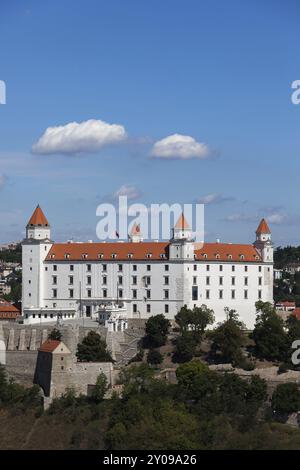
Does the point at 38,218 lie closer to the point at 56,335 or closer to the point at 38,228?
the point at 38,228

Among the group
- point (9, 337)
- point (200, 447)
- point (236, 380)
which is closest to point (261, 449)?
point (200, 447)

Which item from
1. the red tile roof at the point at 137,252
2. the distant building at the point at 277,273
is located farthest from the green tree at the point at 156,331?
the distant building at the point at 277,273

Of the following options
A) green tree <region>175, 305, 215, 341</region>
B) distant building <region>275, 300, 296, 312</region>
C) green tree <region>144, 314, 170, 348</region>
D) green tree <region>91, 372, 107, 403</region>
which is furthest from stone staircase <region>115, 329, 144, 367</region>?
distant building <region>275, 300, 296, 312</region>

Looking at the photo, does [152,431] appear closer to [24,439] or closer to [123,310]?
[24,439]

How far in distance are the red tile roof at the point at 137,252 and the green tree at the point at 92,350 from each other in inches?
382

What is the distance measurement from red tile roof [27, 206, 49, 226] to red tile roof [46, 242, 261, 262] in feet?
4.91

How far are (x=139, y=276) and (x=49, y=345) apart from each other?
11.5 m

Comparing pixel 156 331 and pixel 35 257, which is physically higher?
pixel 35 257

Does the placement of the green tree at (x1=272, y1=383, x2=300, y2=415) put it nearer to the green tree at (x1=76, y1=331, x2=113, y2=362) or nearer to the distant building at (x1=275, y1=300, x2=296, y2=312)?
the green tree at (x1=76, y1=331, x2=113, y2=362)

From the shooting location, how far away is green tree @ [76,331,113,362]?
210 ft

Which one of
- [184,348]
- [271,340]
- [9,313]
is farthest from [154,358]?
[9,313]

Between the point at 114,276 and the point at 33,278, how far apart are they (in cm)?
454

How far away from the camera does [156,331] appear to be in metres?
67.9

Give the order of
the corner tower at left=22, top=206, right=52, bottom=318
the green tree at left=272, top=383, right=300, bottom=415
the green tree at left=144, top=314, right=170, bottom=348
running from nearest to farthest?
the green tree at left=272, top=383, right=300, bottom=415 → the green tree at left=144, top=314, right=170, bottom=348 → the corner tower at left=22, top=206, right=52, bottom=318
